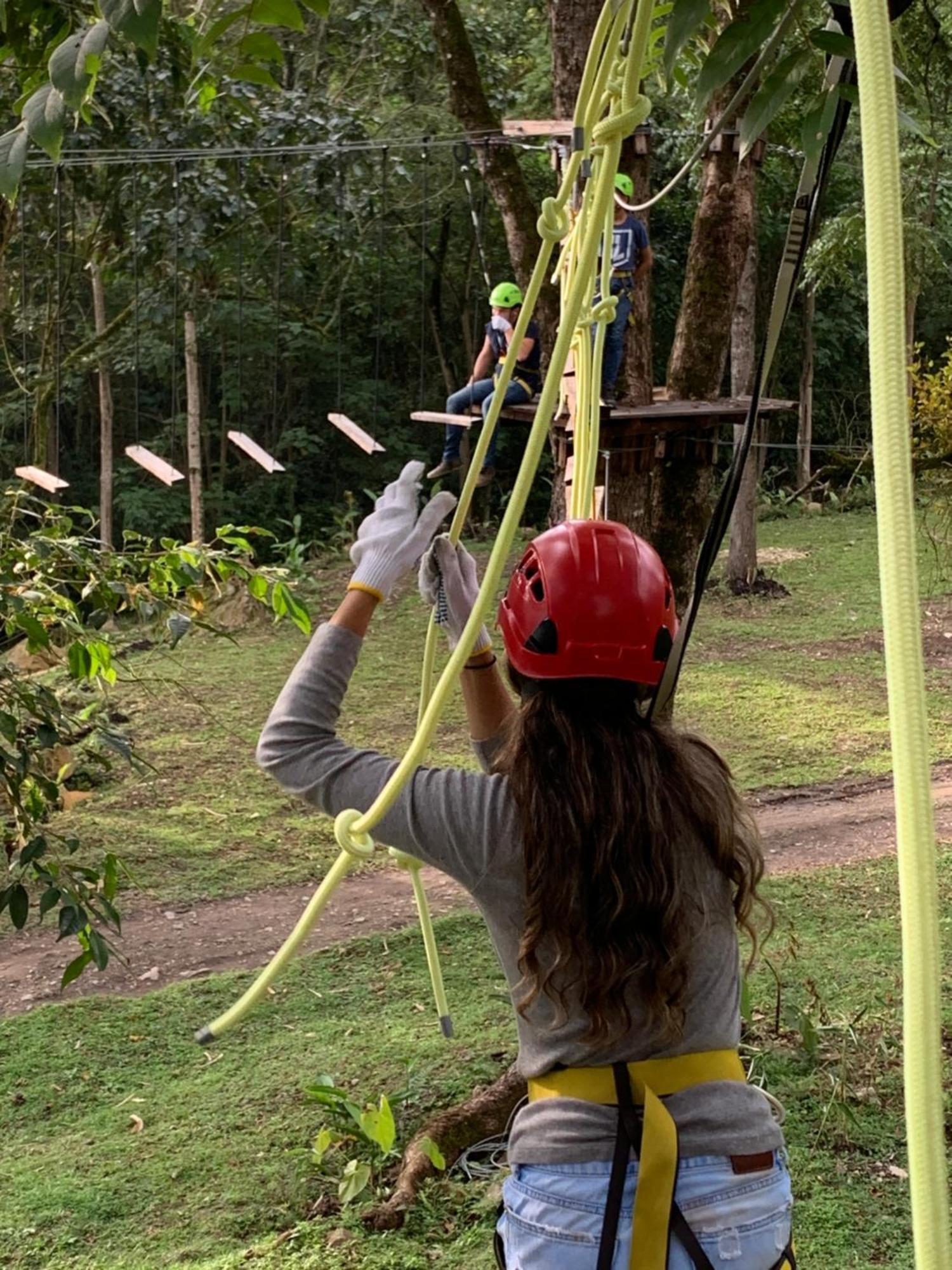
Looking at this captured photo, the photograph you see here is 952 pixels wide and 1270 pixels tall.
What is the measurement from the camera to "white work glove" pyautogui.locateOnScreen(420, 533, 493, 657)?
175 centimetres

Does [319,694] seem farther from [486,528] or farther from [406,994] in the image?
[486,528]

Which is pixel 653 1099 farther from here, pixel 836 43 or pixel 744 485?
pixel 744 485

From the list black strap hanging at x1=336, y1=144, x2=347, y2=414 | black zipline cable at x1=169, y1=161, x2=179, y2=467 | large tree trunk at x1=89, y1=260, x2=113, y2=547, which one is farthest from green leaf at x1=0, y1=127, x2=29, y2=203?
large tree trunk at x1=89, y1=260, x2=113, y2=547

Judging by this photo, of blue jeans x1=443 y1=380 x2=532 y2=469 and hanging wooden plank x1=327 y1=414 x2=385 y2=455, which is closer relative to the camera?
hanging wooden plank x1=327 y1=414 x2=385 y2=455

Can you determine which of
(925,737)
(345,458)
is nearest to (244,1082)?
(925,737)

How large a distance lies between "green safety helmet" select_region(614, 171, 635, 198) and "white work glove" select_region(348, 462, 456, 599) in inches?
56.9

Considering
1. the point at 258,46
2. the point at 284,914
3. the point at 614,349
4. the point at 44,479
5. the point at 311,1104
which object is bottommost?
the point at 284,914

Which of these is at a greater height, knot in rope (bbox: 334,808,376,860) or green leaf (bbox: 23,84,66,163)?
green leaf (bbox: 23,84,66,163)

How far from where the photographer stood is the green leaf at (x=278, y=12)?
5.20 ft

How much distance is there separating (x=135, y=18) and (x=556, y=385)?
0.58 m

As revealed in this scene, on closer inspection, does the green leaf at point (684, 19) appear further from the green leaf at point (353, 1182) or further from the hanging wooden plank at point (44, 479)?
the hanging wooden plank at point (44, 479)

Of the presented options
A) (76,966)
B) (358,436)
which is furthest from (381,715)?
(76,966)

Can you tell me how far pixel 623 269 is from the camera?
14.8ft

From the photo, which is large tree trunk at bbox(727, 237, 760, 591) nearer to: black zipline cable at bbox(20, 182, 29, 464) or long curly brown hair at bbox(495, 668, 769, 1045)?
black zipline cable at bbox(20, 182, 29, 464)
